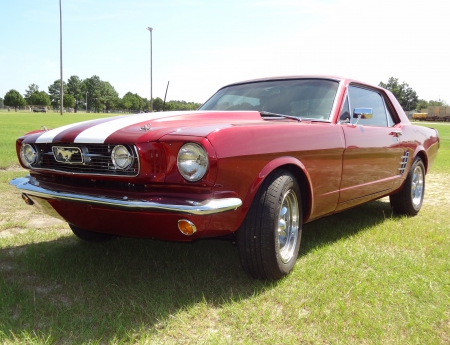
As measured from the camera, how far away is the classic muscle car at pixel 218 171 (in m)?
2.12

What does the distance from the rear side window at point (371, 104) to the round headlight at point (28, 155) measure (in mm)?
2414

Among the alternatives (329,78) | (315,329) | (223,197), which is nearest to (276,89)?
(329,78)

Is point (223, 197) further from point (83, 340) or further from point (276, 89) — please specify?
point (276, 89)

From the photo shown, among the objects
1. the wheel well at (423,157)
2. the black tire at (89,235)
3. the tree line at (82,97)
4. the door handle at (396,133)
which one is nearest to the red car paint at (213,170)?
the black tire at (89,235)

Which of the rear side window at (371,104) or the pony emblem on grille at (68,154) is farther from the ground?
the rear side window at (371,104)

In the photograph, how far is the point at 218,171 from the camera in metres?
2.11

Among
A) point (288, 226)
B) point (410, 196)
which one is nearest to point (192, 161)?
point (288, 226)

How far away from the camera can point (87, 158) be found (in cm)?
234

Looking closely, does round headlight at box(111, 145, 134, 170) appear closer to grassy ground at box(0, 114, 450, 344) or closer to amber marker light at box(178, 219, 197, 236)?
amber marker light at box(178, 219, 197, 236)

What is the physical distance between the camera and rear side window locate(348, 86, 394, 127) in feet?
12.1

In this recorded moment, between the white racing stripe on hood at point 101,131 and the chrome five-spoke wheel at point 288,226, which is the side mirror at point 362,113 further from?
the white racing stripe on hood at point 101,131

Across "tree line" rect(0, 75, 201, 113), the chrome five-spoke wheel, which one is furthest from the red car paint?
"tree line" rect(0, 75, 201, 113)

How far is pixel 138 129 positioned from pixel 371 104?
8.70 ft

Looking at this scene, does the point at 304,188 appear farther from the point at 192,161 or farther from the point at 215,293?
the point at 192,161
